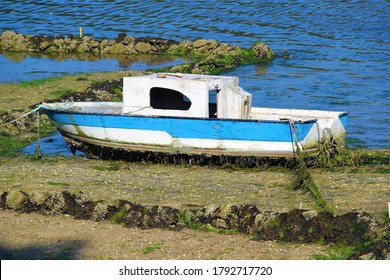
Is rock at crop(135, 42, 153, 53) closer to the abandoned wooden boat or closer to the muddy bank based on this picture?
the abandoned wooden boat

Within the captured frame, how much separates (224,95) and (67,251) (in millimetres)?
7563

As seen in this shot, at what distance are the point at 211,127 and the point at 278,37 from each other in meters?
22.4

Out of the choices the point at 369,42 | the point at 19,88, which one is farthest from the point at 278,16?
the point at 19,88

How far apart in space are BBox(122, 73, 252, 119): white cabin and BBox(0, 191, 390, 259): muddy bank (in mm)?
4428

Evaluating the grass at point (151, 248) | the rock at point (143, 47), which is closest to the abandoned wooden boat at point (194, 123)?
the grass at point (151, 248)

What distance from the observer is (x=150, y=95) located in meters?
21.5

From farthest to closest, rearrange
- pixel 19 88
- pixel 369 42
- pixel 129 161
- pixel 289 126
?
pixel 369 42
pixel 19 88
pixel 129 161
pixel 289 126

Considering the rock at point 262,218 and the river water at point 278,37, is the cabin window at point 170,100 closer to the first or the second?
the river water at point 278,37

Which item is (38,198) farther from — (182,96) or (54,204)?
(182,96)

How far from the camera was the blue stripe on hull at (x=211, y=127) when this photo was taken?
20.4m

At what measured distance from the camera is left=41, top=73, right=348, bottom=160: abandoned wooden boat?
2058cm

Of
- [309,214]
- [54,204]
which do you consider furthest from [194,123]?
[309,214]

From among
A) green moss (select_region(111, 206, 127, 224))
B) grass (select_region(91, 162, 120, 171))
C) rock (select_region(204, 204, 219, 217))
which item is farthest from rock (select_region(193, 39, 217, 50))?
rock (select_region(204, 204, 219, 217))
